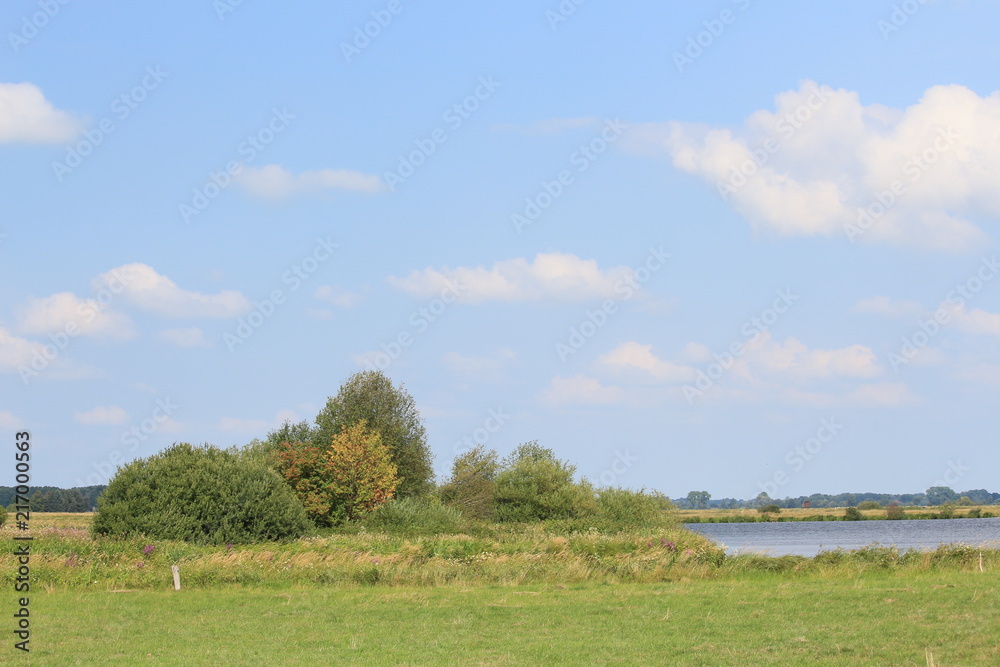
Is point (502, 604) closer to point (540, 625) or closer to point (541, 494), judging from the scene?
point (540, 625)

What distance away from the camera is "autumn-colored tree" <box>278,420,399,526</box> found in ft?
158

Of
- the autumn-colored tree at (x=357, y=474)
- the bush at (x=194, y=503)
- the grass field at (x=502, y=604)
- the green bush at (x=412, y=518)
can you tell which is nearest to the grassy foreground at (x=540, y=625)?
the grass field at (x=502, y=604)

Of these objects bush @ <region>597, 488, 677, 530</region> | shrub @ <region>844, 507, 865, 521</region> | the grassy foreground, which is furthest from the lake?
shrub @ <region>844, 507, 865, 521</region>

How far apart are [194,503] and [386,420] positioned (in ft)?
66.5

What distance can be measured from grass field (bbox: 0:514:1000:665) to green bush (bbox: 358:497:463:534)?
8524mm

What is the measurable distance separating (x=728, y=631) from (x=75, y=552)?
2011 centimetres

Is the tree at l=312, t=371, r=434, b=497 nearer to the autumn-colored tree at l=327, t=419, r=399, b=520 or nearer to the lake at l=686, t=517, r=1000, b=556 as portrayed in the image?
the autumn-colored tree at l=327, t=419, r=399, b=520

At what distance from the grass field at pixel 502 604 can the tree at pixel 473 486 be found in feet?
70.8

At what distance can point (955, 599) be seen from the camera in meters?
19.1

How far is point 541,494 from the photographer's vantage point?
52.3m

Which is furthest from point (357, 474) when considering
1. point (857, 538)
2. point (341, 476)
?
point (857, 538)

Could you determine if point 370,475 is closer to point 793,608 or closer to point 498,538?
point 498,538

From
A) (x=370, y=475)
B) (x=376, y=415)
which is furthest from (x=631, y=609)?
(x=376, y=415)

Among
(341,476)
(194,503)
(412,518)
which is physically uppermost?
(341,476)
